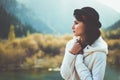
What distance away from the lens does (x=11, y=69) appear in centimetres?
338

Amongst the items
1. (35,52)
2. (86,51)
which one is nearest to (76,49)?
(86,51)

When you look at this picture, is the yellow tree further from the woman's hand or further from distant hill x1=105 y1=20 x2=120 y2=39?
the woman's hand

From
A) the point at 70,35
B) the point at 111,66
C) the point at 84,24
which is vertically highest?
the point at 84,24

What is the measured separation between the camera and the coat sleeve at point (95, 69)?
2.15 metres

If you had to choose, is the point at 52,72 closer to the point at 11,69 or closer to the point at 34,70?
the point at 34,70

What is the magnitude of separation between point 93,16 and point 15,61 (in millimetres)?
1404

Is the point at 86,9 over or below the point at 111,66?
over

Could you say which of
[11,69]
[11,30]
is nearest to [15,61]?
[11,69]

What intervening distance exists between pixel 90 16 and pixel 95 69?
1.08 feet

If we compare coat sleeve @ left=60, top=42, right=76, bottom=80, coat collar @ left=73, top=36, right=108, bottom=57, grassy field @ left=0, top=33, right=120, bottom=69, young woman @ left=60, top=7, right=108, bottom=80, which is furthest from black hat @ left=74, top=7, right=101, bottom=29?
grassy field @ left=0, top=33, right=120, bottom=69

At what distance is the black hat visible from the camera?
2197 mm

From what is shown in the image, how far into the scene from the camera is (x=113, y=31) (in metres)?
3.41

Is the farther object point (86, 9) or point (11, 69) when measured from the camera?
point (11, 69)

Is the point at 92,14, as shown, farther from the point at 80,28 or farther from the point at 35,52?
the point at 35,52
